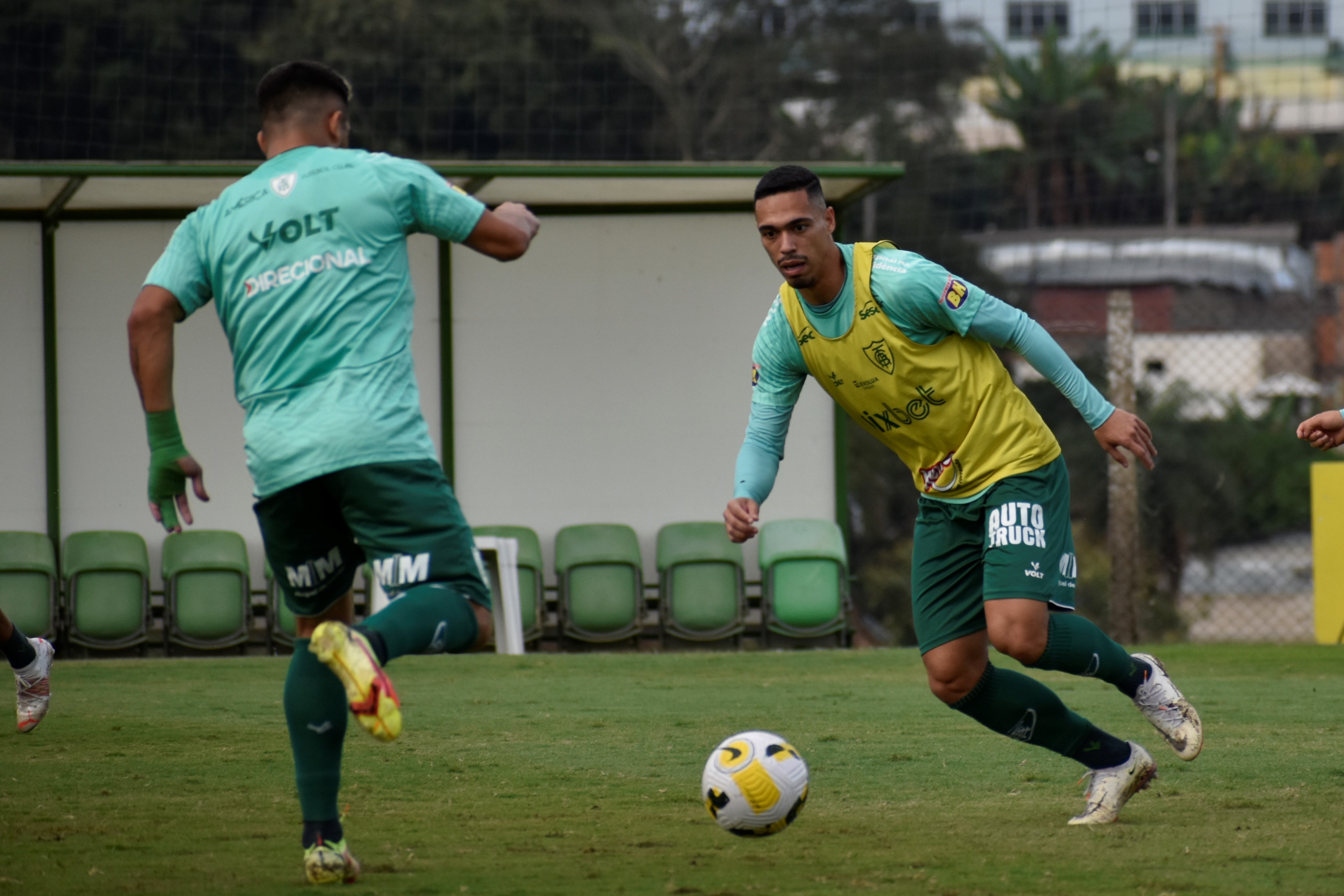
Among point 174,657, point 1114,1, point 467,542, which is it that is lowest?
point 174,657

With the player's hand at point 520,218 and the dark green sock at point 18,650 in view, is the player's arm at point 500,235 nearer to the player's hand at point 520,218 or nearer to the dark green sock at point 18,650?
the player's hand at point 520,218

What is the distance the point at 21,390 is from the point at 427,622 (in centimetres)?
922

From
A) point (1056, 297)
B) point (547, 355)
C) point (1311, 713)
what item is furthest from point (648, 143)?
point (1311, 713)

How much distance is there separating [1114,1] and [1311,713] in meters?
32.1

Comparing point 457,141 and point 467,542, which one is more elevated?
point 457,141

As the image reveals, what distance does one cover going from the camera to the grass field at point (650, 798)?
12.9 ft

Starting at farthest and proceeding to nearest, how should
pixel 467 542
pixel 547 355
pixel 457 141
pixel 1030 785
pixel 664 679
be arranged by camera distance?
pixel 457 141 < pixel 547 355 < pixel 664 679 < pixel 1030 785 < pixel 467 542

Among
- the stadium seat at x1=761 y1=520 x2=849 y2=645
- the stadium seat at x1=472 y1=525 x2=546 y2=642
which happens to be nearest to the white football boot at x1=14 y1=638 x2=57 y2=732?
the stadium seat at x1=472 y1=525 x2=546 y2=642

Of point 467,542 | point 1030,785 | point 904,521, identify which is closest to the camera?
point 467,542

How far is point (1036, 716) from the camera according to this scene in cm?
471

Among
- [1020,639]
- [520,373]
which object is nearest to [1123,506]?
[520,373]

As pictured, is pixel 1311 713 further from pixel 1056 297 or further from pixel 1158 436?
pixel 1056 297

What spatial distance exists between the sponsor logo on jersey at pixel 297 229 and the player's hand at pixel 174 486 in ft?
1.82

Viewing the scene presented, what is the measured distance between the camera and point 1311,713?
7.19 metres
